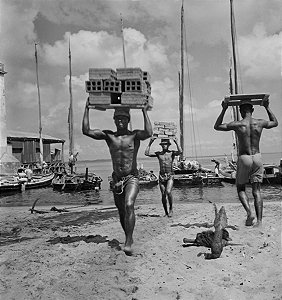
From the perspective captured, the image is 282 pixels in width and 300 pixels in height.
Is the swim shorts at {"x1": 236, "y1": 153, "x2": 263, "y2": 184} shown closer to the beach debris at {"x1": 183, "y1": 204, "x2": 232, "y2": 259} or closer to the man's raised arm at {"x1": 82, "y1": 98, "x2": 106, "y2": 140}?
the beach debris at {"x1": 183, "y1": 204, "x2": 232, "y2": 259}

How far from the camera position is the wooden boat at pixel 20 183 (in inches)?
1163

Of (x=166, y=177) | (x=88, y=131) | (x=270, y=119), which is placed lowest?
(x=166, y=177)

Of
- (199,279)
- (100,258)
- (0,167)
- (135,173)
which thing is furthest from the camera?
(0,167)

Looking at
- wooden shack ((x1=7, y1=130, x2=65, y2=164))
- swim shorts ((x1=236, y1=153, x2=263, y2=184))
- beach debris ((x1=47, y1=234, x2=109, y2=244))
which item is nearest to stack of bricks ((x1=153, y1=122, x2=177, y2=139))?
swim shorts ((x1=236, y1=153, x2=263, y2=184))

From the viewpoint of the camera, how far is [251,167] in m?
7.13

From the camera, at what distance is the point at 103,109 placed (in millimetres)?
→ 6312

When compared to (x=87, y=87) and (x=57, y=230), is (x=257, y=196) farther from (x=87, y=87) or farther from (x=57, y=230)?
(x=57, y=230)

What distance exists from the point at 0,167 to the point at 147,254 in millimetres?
33774

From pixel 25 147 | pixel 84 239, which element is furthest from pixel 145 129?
pixel 25 147

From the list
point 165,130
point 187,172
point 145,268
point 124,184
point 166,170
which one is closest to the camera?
point 145,268

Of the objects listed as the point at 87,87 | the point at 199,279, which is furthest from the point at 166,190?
the point at 199,279

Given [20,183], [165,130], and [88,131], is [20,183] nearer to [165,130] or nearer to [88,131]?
[165,130]

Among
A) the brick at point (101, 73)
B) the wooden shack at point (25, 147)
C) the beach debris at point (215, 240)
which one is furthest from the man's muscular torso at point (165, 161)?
the wooden shack at point (25, 147)

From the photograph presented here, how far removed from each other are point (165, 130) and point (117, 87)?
544 centimetres
